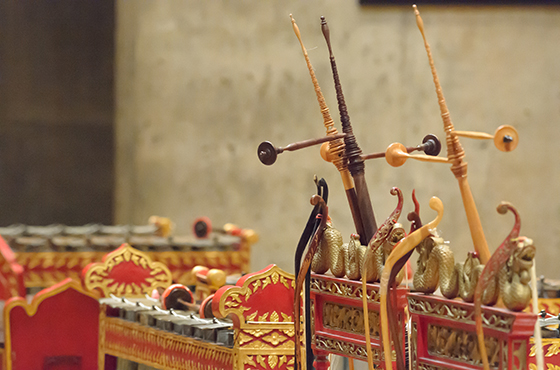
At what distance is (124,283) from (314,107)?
3653mm

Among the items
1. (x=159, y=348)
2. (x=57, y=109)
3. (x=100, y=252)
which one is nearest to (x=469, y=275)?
(x=159, y=348)

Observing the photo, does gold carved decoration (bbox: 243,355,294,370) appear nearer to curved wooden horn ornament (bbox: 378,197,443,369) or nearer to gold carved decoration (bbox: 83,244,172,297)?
curved wooden horn ornament (bbox: 378,197,443,369)

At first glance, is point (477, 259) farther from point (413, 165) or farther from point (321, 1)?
point (321, 1)

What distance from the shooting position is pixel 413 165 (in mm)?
6715

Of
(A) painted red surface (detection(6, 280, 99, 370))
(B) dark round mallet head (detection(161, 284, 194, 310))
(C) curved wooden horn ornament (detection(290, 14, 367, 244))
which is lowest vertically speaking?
(A) painted red surface (detection(6, 280, 99, 370))

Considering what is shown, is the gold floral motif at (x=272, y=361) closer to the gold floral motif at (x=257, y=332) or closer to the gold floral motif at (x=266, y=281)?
the gold floral motif at (x=257, y=332)

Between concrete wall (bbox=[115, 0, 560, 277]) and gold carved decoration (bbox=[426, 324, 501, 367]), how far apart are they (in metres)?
4.73

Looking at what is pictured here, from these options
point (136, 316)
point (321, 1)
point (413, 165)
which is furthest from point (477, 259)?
point (321, 1)

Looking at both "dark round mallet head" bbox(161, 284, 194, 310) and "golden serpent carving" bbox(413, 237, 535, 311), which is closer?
"golden serpent carving" bbox(413, 237, 535, 311)

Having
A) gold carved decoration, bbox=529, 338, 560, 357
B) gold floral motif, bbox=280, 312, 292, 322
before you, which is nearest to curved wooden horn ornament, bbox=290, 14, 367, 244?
gold floral motif, bbox=280, 312, 292, 322

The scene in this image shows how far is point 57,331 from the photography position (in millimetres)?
3490

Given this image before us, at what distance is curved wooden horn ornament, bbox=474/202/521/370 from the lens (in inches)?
64.5

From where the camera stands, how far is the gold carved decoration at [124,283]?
363 centimetres

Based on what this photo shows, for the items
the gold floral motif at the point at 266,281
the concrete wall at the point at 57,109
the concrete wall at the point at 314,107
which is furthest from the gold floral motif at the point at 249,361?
the concrete wall at the point at 57,109
